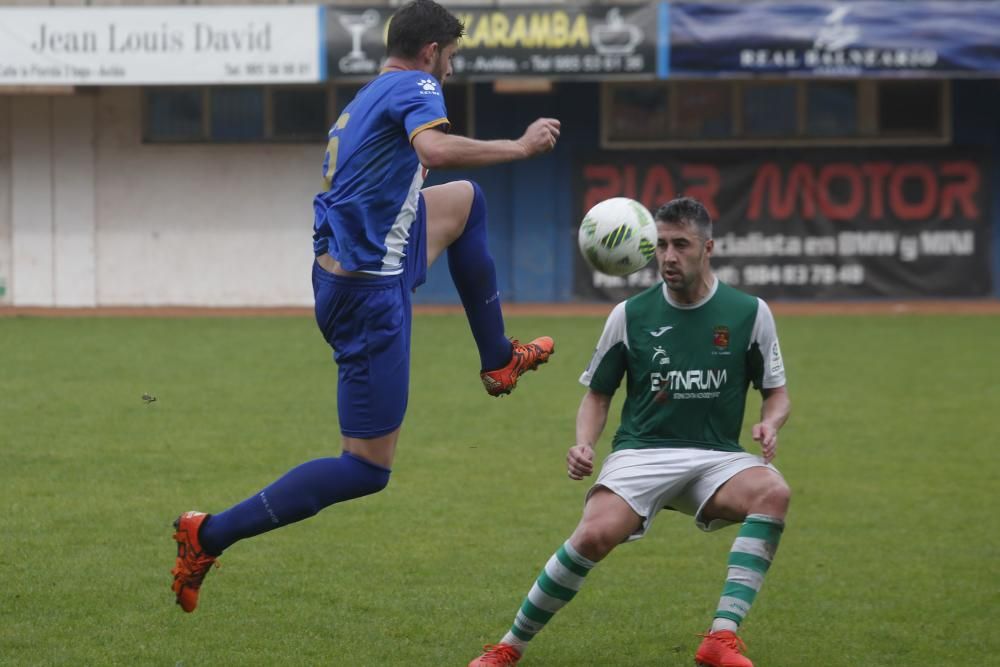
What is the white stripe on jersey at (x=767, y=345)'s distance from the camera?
19.4 ft

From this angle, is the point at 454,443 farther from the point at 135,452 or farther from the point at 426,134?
the point at 426,134

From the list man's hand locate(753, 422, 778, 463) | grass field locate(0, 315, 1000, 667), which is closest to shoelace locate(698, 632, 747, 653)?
grass field locate(0, 315, 1000, 667)

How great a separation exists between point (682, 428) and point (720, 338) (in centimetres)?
37

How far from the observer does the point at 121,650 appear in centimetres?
586

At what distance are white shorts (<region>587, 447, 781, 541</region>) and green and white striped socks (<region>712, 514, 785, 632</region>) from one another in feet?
0.72

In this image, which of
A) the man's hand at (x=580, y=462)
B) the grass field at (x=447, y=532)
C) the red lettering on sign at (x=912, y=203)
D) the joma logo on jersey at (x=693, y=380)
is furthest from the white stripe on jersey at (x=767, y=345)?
the red lettering on sign at (x=912, y=203)

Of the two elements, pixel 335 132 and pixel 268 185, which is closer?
pixel 335 132

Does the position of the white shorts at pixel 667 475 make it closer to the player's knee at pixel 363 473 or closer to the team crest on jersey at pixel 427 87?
the player's knee at pixel 363 473

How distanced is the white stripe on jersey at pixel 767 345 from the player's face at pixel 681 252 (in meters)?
0.30

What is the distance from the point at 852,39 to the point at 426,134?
17.3 m

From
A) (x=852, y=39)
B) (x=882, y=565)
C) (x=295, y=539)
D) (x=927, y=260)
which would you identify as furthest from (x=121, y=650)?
(x=927, y=260)

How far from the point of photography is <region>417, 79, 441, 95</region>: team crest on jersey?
17.6 ft

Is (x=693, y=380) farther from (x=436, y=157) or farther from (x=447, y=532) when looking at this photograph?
(x=447, y=532)

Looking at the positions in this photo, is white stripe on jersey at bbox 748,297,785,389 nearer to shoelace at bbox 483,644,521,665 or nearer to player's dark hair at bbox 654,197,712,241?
A: player's dark hair at bbox 654,197,712,241
